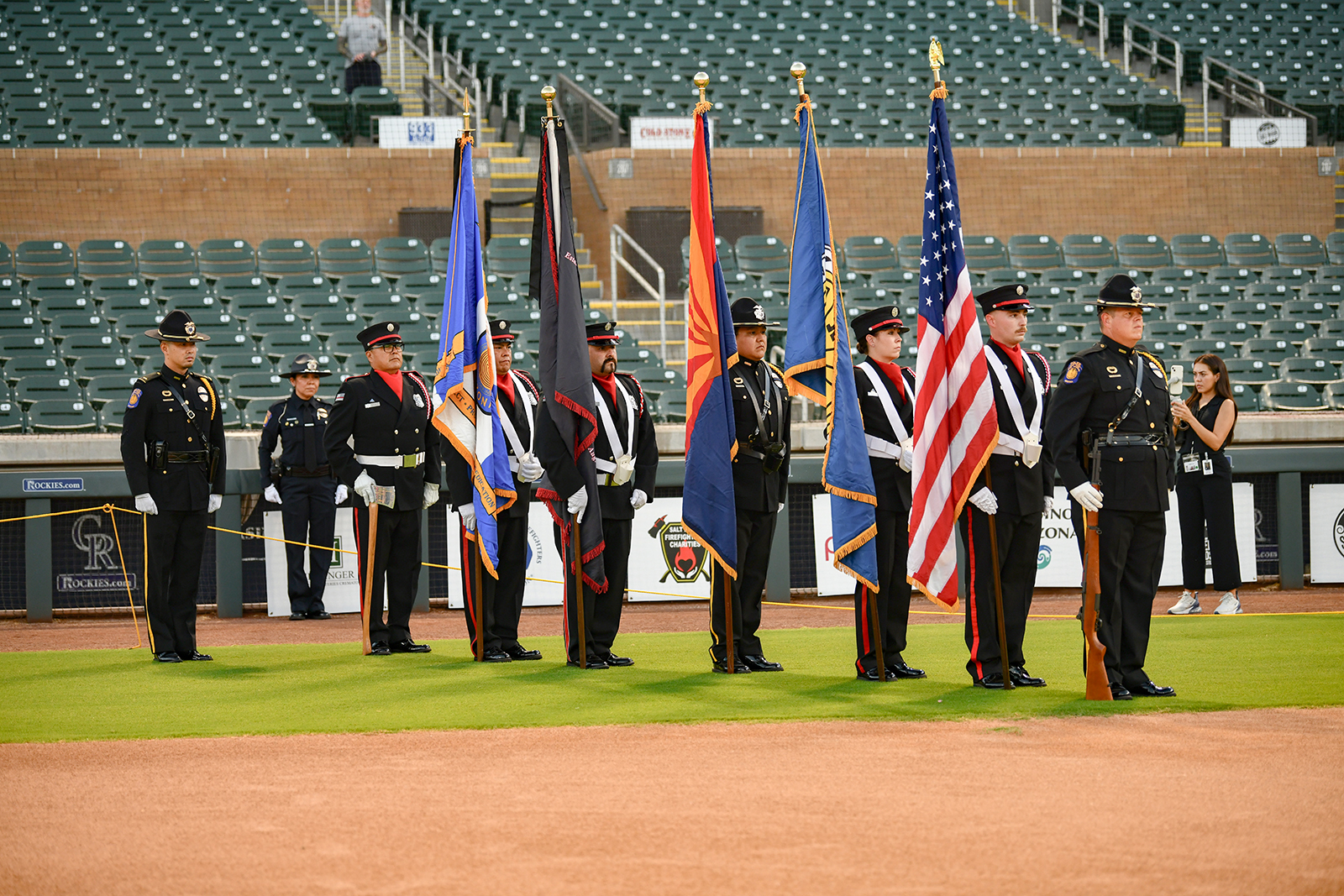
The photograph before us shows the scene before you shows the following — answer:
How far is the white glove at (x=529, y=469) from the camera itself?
916 cm

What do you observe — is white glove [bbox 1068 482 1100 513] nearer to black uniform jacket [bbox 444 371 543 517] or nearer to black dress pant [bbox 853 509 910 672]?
black dress pant [bbox 853 509 910 672]

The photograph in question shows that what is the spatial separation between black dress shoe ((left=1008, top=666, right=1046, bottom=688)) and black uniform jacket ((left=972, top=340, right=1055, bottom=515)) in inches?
34.4

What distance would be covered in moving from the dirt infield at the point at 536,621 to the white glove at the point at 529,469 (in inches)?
90.1

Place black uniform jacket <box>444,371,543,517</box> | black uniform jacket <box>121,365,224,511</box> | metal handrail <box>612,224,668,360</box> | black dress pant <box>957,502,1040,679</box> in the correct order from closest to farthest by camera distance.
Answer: black dress pant <box>957,502,1040,679</box>, black uniform jacket <box>444,371,543,517</box>, black uniform jacket <box>121,365,224,511</box>, metal handrail <box>612,224,668,360</box>

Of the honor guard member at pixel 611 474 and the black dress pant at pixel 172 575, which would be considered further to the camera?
the black dress pant at pixel 172 575

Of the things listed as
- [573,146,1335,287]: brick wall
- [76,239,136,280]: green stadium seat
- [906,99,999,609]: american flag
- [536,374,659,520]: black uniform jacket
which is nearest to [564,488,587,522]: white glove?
[536,374,659,520]: black uniform jacket

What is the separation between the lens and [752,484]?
8625 mm

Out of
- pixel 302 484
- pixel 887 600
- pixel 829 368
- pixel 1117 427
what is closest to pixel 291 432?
pixel 302 484

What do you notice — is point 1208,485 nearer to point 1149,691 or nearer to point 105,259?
point 1149,691

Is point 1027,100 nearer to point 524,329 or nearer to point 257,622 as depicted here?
point 524,329

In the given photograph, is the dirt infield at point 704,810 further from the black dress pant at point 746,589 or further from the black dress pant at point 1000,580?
the black dress pant at point 746,589

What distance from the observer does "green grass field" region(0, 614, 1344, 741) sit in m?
7.05

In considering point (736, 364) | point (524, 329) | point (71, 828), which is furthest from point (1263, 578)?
point (71, 828)

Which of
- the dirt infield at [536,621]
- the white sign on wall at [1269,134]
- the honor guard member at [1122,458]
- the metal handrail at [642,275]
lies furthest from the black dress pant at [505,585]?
the white sign on wall at [1269,134]
